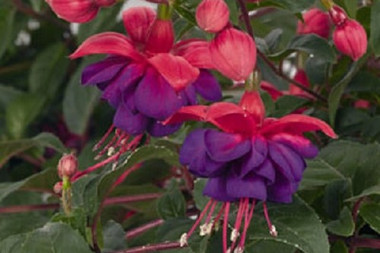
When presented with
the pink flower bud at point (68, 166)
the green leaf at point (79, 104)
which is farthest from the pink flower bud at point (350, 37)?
the green leaf at point (79, 104)

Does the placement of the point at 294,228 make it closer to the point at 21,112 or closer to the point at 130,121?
the point at 130,121

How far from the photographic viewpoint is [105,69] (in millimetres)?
647

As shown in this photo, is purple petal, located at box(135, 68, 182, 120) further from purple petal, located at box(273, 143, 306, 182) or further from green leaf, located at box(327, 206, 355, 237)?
green leaf, located at box(327, 206, 355, 237)

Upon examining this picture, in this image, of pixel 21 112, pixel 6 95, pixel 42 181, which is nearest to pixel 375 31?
pixel 42 181

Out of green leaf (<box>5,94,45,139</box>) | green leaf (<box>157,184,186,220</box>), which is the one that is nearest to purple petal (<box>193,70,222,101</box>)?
green leaf (<box>157,184,186,220</box>)

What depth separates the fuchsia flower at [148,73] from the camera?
61cm

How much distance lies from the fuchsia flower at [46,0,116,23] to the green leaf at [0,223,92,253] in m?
0.20

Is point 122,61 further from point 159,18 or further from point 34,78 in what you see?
point 34,78

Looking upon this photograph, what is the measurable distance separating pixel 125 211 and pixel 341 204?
38cm

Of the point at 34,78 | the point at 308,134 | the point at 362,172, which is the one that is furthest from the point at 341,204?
the point at 34,78

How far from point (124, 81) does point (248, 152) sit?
10 cm

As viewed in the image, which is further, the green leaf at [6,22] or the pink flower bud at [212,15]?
the green leaf at [6,22]

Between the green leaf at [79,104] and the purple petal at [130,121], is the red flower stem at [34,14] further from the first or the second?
the purple petal at [130,121]

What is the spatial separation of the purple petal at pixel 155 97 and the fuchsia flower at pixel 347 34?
0.44ft
